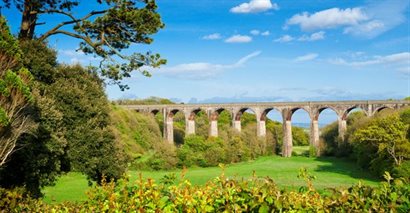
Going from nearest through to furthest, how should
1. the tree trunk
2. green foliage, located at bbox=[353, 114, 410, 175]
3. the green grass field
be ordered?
the tree trunk, the green grass field, green foliage, located at bbox=[353, 114, 410, 175]

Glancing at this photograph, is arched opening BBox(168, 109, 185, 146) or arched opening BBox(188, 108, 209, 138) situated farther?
arched opening BBox(168, 109, 185, 146)

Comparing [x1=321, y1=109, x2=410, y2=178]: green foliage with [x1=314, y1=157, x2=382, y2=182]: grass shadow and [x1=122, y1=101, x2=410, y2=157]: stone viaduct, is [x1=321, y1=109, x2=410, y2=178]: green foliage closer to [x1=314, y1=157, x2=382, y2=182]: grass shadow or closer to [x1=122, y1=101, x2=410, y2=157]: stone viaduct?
[x1=314, y1=157, x2=382, y2=182]: grass shadow

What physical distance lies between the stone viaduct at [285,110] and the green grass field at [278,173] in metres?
4.90

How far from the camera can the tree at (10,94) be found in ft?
36.8

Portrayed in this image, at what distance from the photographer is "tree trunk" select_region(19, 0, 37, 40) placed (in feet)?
59.3

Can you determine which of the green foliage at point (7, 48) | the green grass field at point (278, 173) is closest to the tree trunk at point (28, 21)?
the green foliage at point (7, 48)

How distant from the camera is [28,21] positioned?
1848 centimetres

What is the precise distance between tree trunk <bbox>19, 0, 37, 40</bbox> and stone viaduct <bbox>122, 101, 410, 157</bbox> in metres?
54.9

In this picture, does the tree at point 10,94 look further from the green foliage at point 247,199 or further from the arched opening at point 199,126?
the arched opening at point 199,126

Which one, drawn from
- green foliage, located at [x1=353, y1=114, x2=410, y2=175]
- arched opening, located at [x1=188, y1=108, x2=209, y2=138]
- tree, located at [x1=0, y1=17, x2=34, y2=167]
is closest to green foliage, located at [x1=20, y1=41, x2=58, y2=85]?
tree, located at [x1=0, y1=17, x2=34, y2=167]

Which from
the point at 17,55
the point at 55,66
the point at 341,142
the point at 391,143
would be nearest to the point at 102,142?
the point at 55,66

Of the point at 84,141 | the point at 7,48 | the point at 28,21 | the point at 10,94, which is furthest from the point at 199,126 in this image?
the point at 10,94

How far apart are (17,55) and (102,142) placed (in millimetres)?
9666

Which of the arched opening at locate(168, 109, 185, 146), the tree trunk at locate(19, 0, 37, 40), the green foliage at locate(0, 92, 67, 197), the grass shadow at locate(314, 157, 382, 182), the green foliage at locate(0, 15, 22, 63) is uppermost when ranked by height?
the tree trunk at locate(19, 0, 37, 40)
